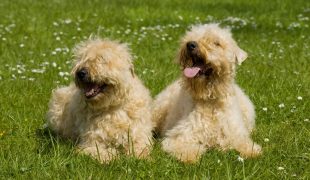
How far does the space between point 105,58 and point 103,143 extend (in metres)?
0.99

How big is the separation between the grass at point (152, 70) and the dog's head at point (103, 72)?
2.24ft

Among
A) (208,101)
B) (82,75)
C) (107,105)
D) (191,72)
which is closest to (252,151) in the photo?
(208,101)

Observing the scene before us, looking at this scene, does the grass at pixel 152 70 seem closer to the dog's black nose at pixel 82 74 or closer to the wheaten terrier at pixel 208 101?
the wheaten terrier at pixel 208 101

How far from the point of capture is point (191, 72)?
655cm

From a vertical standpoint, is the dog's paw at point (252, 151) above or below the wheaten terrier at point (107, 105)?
below

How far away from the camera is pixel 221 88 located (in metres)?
6.81

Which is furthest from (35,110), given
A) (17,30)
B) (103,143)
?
(17,30)

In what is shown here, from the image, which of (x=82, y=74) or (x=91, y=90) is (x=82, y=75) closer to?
(x=82, y=74)

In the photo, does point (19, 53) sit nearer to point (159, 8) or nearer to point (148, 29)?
point (148, 29)

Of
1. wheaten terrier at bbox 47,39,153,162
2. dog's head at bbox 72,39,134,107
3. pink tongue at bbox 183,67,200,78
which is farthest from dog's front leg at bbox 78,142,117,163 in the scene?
pink tongue at bbox 183,67,200,78

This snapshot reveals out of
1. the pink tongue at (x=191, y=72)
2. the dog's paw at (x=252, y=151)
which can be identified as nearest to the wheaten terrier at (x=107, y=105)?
the pink tongue at (x=191, y=72)

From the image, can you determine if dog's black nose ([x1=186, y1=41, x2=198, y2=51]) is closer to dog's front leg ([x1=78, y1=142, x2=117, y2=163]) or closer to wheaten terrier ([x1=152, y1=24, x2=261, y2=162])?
wheaten terrier ([x1=152, y1=24, x2=261, y2=162])

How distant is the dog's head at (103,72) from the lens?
6320 millimetres

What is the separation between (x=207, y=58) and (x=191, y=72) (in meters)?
0.24
